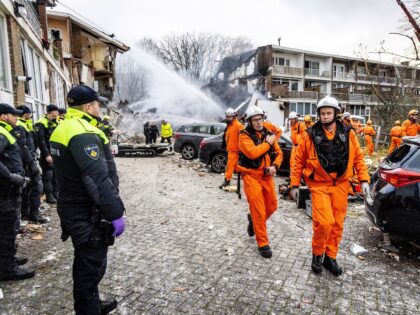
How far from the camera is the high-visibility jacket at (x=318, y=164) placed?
3.57 meters

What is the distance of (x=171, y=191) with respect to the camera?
8227 mm

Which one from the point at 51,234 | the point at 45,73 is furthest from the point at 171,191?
the point at 45,73

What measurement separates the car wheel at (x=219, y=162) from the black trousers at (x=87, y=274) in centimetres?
833

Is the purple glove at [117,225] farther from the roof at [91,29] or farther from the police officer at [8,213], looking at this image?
the roof at [91,29]

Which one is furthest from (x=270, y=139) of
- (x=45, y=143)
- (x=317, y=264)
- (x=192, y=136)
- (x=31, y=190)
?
(x=192, y=136)

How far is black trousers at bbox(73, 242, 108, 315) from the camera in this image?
248cm

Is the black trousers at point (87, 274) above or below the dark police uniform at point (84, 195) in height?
below

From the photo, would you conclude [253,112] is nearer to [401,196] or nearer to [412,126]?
[401,196]

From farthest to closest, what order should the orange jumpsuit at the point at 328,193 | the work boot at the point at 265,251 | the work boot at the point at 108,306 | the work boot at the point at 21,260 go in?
the work boot at the point at 265,251
the work boot at the point at 21,260
the orange jumpsuit at the point at 328,193
the work boot at the point at 108,306

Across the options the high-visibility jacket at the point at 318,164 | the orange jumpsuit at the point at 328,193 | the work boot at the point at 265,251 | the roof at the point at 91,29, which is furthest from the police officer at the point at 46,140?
the roof at the point at 91,29

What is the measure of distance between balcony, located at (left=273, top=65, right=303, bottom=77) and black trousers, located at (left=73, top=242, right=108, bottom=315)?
1428 inches

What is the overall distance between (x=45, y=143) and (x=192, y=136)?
799cm

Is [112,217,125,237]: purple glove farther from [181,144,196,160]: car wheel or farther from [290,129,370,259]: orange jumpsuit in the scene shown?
[181,144,196,160]: car wheel

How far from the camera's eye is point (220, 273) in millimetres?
3707
